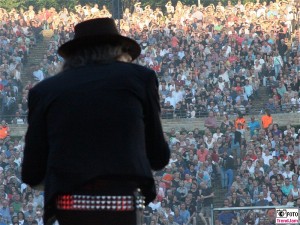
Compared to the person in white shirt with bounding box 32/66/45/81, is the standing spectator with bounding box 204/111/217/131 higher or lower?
lower

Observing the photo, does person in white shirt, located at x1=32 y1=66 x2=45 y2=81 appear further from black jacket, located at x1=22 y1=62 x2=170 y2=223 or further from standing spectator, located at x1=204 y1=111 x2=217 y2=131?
black jacket, located at x1=22 y1=62 x2=170 y2=223

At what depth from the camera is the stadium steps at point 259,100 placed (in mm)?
23891

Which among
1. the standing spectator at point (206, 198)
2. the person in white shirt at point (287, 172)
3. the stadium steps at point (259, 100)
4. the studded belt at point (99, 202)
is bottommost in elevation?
the standing spectator at point (206, 198)

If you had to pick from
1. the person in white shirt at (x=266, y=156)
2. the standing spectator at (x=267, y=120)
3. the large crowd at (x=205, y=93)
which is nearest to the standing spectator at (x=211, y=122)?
the large crowd at (x=205, y=93)

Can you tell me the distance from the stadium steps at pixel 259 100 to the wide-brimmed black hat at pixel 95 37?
20.3 meters

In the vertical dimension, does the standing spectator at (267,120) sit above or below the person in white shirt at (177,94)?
below

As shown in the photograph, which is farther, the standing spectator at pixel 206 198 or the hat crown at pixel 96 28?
the standing spectator at pixel 206 198

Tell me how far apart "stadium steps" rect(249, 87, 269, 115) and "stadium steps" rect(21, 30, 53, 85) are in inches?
230

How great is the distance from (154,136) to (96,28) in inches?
18.1

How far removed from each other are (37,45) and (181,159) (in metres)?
8.01

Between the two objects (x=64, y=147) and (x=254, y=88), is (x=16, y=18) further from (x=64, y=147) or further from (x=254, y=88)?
(x=64, y=147)

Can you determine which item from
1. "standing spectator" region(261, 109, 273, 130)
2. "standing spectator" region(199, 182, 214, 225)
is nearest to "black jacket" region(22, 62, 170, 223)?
"standing spectator" region(199, 182, 214, 225)

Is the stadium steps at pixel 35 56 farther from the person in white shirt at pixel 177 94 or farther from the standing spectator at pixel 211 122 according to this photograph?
the standing spectator at pixel 211 122

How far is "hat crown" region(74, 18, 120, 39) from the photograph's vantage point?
3598 millimetres
